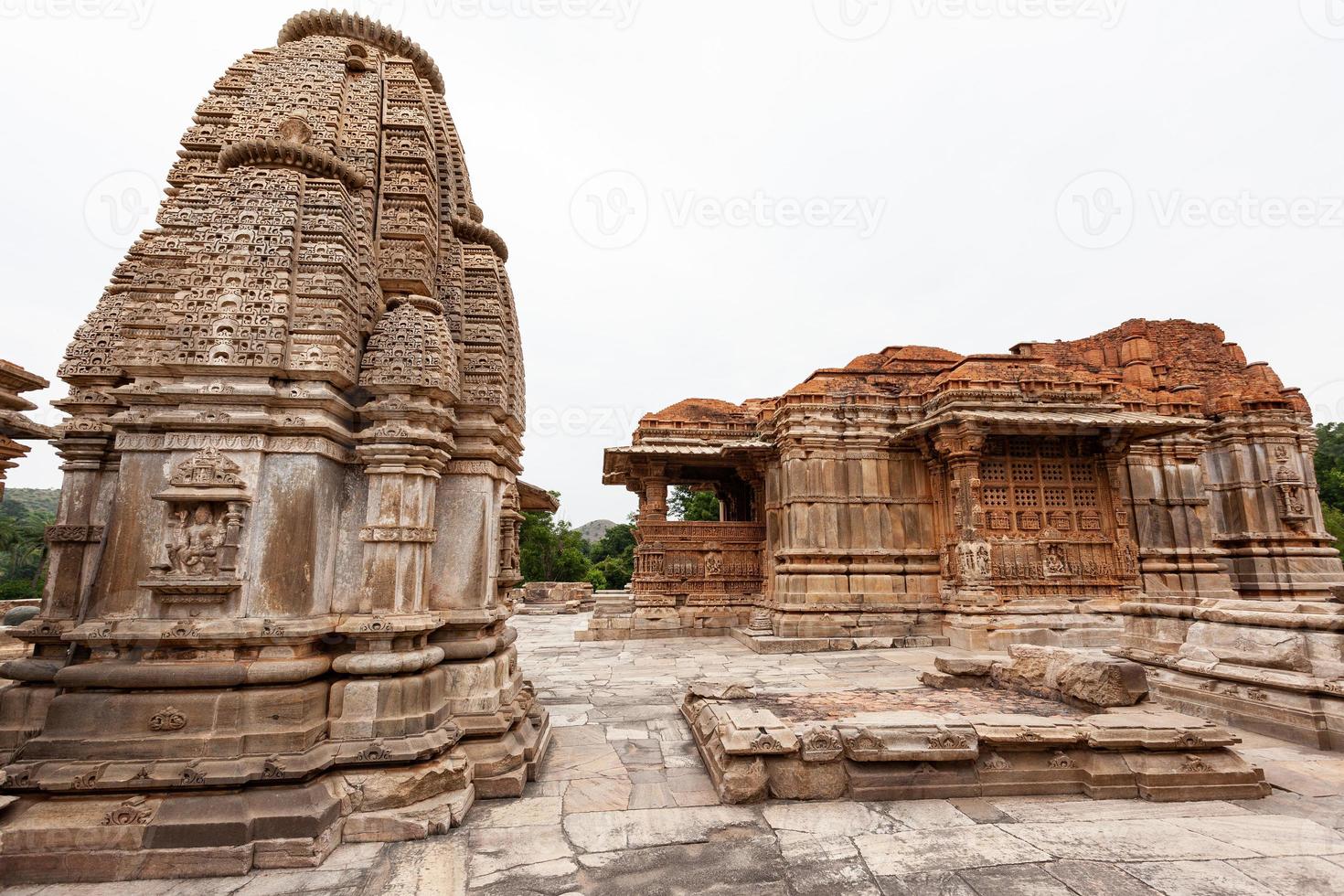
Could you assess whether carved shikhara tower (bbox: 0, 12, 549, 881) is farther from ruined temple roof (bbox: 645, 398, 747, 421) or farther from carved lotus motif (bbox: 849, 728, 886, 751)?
ruined temple roof (bbox: 645, 398, 747, 421)

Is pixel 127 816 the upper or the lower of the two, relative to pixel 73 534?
lower

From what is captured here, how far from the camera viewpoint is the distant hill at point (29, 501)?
57.2 metres

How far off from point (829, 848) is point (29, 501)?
327 ft

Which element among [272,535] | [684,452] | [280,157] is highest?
[280,157]

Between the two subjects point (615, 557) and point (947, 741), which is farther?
point (615, 557)

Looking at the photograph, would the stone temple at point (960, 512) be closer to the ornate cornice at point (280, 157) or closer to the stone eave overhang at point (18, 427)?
the stone eave overhang at point (18, 427)

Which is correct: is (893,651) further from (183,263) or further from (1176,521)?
(183,263)

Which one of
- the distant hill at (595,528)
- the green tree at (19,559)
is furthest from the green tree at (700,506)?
the distant hill at (595,528)

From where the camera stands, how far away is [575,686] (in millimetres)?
8297

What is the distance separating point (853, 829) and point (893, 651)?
8507 mm

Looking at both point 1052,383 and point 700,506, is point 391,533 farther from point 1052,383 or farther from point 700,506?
point 700,506

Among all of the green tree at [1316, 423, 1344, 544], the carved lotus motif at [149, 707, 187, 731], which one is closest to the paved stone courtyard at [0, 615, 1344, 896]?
the carved lotus motif at [149, 707, 187, 731]

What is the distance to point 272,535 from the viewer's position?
13.2 ft

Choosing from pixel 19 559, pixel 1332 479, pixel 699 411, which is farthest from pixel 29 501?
pixel 1332 479
